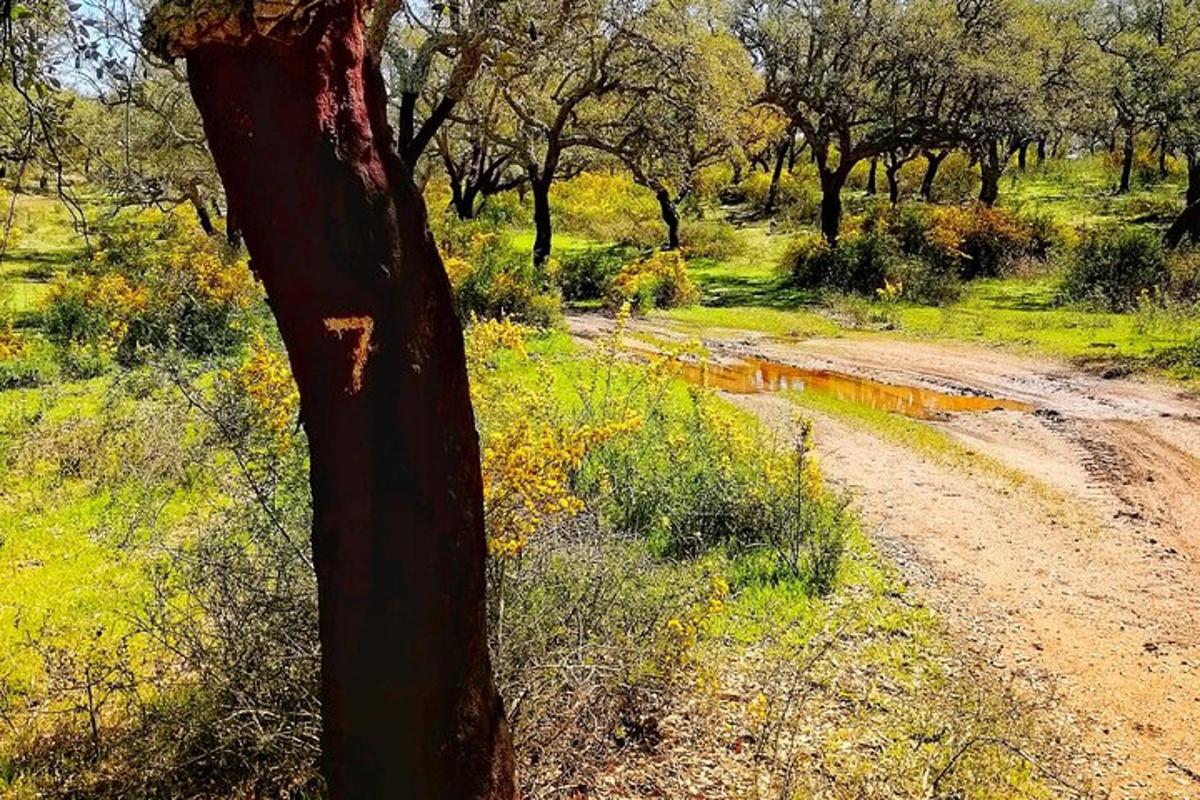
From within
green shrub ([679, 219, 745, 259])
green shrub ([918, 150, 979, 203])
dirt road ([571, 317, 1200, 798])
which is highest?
green shrub ([918, 150, 979, 203])

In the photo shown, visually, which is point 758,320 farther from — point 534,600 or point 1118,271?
point 534,600

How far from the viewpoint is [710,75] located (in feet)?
62.3

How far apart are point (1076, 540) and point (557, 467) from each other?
222 inches

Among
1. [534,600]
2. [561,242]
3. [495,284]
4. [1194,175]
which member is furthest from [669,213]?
[534,600]

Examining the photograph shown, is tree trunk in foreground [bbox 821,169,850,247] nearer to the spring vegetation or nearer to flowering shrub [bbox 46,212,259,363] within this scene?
the spring vegetation

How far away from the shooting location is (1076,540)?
27.0 feet

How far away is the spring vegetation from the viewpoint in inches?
161

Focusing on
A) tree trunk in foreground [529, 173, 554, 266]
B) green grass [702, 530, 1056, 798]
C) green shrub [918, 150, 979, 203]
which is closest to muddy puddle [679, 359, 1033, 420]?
green grass [702, 530, 1056, 798]

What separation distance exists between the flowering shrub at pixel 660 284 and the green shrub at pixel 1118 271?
8.18 metres

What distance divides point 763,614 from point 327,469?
4.39 meters

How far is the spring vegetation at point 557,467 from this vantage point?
13.4 ft

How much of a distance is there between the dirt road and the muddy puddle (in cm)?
33

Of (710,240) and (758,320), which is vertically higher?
(710,240)

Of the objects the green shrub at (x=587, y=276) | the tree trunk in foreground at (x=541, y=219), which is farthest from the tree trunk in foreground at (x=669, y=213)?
the tree trunk in foreground at (x=541, y=219)
